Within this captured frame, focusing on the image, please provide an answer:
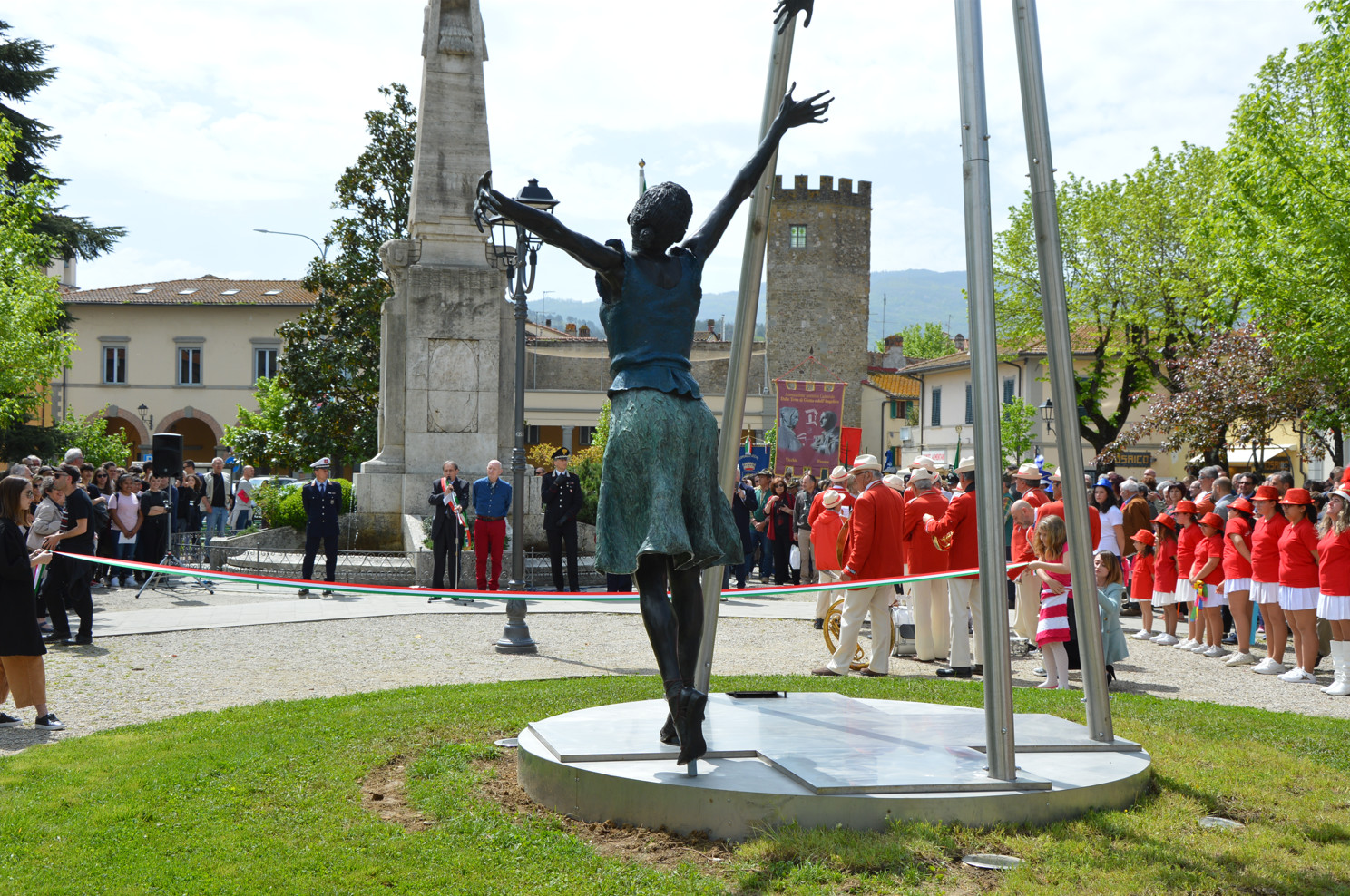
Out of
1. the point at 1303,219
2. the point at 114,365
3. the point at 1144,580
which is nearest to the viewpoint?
the point at 1144,580

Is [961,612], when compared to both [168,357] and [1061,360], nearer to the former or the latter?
[1061,360]

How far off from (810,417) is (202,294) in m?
47.8

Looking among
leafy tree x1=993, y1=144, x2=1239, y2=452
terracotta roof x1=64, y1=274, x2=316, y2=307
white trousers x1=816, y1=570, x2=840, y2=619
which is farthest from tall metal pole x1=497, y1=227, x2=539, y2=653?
terracotta roof x1=64, y1=274, x2=316, y2=307

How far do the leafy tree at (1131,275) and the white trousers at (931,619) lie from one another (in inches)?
1115

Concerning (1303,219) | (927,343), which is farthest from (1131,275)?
(927,343)

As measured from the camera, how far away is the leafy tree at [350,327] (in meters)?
35.8

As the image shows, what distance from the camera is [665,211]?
5.04 m

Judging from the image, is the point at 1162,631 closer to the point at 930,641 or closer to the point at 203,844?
the point at 930,641

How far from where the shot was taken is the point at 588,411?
71750 mm

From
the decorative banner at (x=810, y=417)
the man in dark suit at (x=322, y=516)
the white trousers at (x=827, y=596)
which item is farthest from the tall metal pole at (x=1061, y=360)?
the decorative banner at (x=810, y=417)

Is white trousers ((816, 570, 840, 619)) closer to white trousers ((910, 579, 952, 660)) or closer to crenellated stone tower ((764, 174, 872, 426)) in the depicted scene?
white trousers ((910, 579, 952, 660))

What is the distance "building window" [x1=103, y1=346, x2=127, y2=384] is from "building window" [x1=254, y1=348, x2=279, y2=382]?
7.19 metres

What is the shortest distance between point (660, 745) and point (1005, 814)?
149 centimetres

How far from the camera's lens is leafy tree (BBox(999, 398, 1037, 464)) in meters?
54.2
